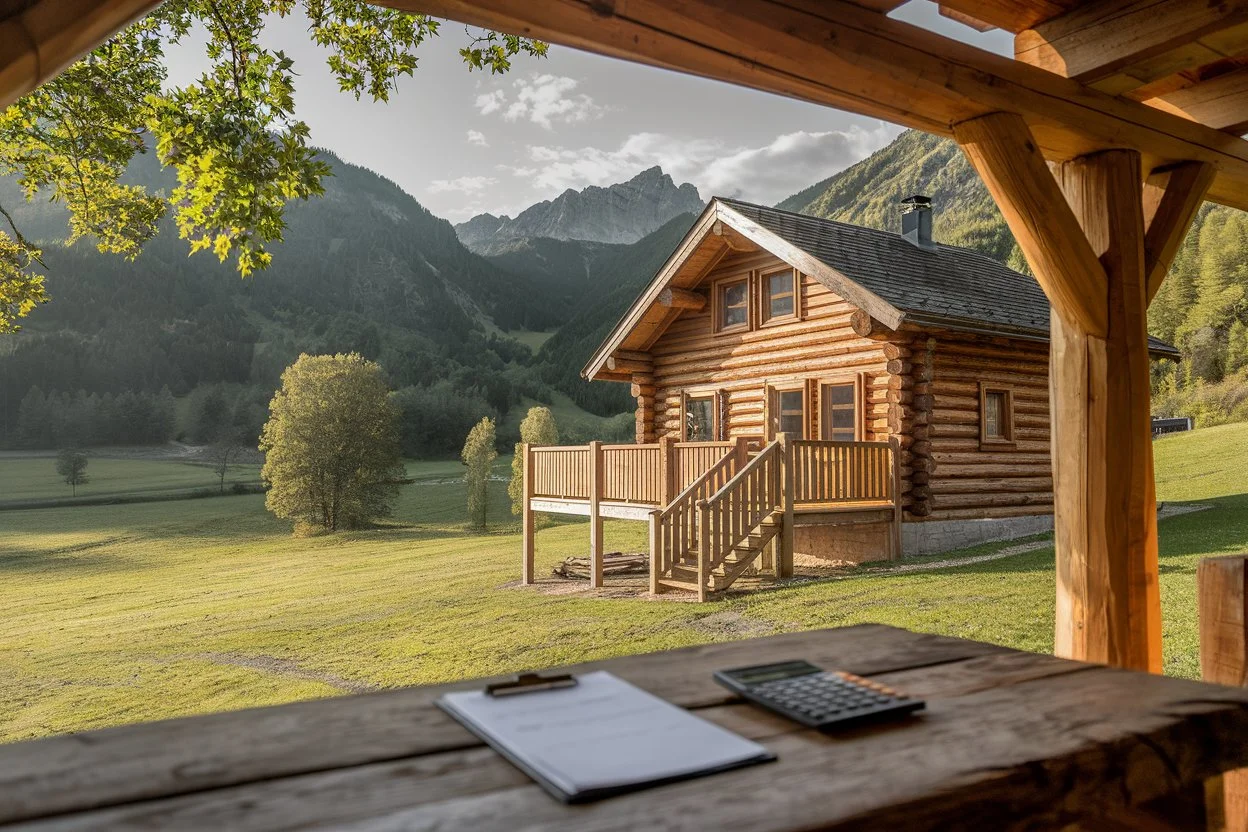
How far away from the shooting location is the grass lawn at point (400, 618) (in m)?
9.55

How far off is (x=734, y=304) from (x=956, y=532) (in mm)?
6499

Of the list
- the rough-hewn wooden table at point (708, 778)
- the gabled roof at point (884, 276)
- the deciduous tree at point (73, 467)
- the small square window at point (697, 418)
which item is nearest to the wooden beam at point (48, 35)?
the rough-hewn wooden table at point (708, 778)

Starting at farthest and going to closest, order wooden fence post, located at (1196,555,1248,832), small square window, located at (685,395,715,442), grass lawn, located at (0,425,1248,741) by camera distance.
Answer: small square window, located at (685,395,715,442)
grass lawn, located at (0,425,1248,741)
wooden fence post, located at (1196,555,1248,832)

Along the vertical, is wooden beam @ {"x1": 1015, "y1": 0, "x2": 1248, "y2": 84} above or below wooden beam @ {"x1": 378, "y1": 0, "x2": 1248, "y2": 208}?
above

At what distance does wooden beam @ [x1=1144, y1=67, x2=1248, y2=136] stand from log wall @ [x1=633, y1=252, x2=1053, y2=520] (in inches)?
357

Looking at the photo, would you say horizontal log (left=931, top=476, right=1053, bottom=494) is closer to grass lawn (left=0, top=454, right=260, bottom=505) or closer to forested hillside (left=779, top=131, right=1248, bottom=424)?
forested hillside (left=779, top=131, right=1248, bottom=424)

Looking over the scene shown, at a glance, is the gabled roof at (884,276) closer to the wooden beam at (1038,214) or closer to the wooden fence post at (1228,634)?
the wooden beam at (1038,214)

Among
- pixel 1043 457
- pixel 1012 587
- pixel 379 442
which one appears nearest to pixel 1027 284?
pixel 1043 457

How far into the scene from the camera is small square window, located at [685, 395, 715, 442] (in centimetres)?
1872

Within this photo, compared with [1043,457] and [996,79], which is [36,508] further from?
[996,79]

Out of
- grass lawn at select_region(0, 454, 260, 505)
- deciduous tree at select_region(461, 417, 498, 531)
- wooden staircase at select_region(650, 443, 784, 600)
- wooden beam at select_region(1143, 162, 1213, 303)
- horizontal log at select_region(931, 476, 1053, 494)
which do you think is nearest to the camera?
wooden beam at select_region(1143, 162, 1213, 303)

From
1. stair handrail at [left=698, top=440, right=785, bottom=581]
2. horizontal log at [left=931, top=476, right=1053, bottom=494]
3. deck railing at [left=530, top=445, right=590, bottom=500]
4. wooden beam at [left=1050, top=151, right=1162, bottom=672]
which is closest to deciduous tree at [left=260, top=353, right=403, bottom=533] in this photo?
deck railing at [left=530, top=445, right=590, bottom=500]

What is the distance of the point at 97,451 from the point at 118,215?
98.3 meters

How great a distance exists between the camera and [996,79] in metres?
3.86
